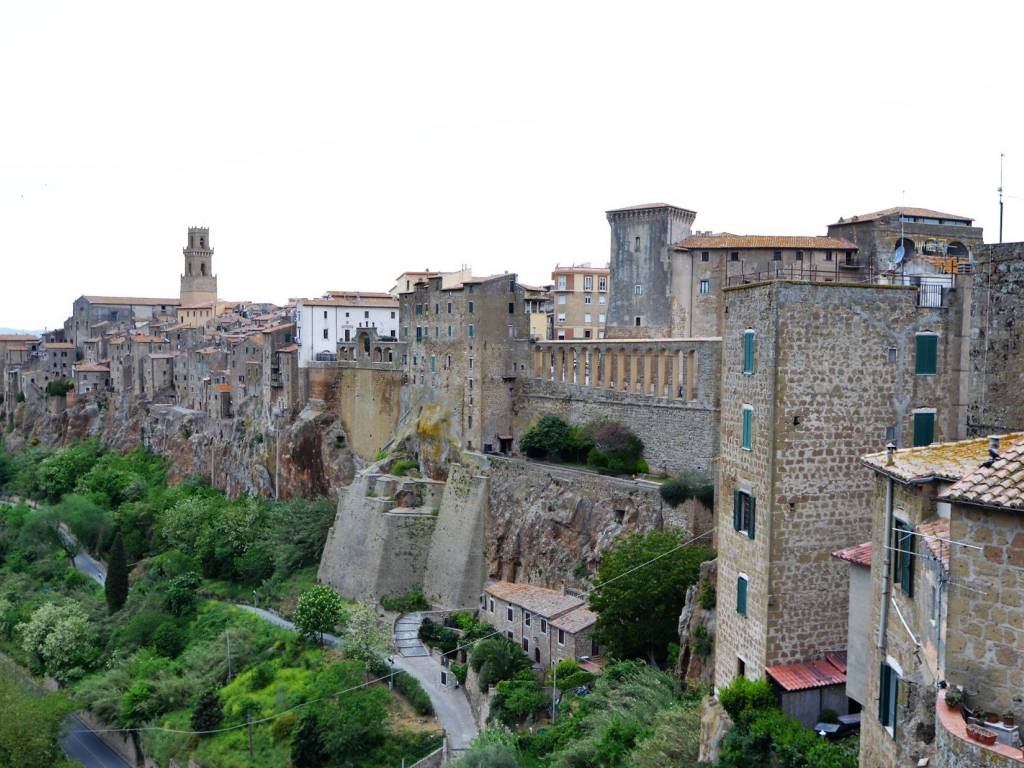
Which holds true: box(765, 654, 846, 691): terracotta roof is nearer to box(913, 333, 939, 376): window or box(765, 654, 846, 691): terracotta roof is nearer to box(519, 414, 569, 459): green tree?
box(913, 333, 939, 376): window

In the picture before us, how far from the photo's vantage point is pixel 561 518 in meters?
34.0

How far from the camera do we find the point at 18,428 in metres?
82.5

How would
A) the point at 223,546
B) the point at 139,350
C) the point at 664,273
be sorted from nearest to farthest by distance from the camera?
the point at 664,273
the point at 223,546
the point at 139,350

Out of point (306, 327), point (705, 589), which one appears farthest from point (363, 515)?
point (705, 589)

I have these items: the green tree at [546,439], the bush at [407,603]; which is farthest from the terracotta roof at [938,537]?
the bush at [407,603]

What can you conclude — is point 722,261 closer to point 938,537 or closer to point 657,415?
point 657,415

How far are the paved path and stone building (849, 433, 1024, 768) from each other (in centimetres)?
1936

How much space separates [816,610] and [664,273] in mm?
28935

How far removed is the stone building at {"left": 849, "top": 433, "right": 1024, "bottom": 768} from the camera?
9039 millimetres

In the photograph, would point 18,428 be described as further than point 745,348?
Yes

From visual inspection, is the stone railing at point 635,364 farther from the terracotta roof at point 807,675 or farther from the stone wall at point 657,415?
the terracotta roof at point 807,675

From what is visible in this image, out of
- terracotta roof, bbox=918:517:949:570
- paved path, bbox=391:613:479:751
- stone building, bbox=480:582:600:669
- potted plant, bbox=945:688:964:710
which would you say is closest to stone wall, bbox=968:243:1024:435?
terracotta roof, bbox=918:517:949:570

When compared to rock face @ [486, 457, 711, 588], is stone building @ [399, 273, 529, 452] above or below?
above

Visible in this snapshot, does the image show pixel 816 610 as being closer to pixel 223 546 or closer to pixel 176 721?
pixel 176 721
